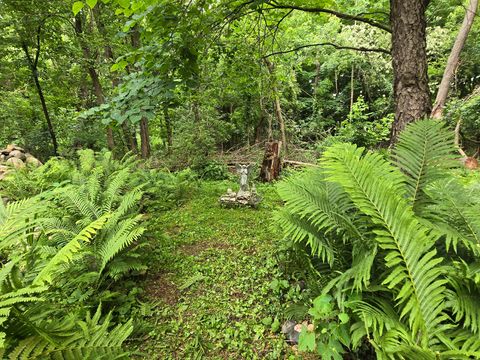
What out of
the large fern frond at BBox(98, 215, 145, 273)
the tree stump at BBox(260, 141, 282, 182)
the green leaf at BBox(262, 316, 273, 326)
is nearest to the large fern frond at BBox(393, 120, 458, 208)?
the green leaf at BBox(262, 316, 273, 326)

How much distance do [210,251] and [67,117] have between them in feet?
27.1

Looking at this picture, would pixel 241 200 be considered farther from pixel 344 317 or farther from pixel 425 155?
pixel 344 317

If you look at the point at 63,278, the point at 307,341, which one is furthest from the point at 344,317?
the point at 63,278

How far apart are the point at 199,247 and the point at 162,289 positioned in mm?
703

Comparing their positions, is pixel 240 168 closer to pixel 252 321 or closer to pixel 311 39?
pixel 252 321

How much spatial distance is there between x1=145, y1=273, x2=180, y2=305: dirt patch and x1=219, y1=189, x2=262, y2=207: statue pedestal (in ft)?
5.72

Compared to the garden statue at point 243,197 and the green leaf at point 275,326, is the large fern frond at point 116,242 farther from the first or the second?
the garden statue at point 243,197

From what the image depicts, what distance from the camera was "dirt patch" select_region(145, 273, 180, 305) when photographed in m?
2.14

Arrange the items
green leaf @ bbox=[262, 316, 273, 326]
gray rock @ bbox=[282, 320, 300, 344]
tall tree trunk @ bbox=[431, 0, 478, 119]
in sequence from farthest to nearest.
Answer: tall tree trunk @ bbox=[431, 0, 478, 119] → green leaf @ bbox=[262, 316, 273, 326] → gray rock @ bbox=[282, 320, 300, 344]

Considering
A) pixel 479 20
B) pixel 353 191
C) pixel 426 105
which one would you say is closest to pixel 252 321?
pixel 353 191

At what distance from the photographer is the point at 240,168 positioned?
421 centimetres

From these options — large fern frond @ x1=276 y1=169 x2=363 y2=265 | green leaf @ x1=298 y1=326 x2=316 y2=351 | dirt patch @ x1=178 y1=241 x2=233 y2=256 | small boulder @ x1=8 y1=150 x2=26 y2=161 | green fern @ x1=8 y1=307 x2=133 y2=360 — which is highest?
small boulder @ x1=8 y1=150 x2=26 y2=161

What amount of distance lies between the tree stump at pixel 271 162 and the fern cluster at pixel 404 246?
3570mm

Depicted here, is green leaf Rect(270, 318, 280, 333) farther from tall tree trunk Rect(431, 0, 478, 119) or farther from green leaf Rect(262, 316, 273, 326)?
tall tree trunk Rect(431, 0, 478, 119)
